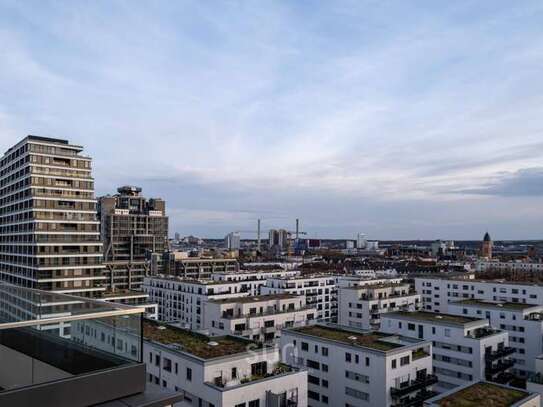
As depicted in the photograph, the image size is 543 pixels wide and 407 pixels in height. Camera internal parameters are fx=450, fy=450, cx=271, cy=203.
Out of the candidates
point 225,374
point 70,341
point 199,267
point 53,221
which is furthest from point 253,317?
point 199,267

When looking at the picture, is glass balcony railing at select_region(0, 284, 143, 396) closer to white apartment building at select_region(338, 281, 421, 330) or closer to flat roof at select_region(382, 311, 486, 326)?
flat roof at select_region(382, 311, 486, 326)

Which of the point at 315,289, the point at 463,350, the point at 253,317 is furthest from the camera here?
the point at 315,289

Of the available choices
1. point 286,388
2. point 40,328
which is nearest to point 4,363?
point 40,328

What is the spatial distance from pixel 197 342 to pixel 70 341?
95.8 ft

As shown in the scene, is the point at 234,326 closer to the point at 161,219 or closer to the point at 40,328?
the point at 40,328

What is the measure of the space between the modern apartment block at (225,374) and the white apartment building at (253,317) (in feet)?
64.4

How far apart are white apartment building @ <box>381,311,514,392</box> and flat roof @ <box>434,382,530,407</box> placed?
1370cm

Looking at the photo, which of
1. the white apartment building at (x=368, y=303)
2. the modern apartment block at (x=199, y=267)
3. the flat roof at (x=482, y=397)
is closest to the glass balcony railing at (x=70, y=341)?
the flat roof at (x=482, y=397)

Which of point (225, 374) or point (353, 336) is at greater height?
point (225, 374)

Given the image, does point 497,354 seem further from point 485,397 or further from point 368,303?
point 368,303

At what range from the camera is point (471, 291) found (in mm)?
79062

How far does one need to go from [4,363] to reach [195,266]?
12531cm

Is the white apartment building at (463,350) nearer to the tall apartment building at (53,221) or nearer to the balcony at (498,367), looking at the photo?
the balcony at (498,367)

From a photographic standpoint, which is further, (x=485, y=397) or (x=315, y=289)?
(x=315, y=289)
